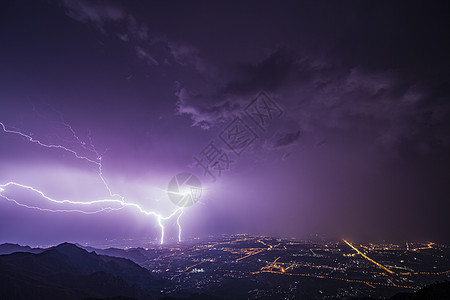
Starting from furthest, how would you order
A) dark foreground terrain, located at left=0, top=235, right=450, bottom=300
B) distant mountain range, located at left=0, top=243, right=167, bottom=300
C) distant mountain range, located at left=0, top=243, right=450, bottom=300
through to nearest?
dark foreground terrain, located at left=0, top=235, right=450, bottom=300 → distant mountain range, located at left=0, top=243, right=167, bottom=300 → distant mountain range, located at left=0, top=243, right=450, bottom=300

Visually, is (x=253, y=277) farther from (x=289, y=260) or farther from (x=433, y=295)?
(x=433, y=295)

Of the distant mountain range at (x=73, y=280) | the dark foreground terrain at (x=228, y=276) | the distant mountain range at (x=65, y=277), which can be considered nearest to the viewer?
the distant mountain range at (x=73, y=280)

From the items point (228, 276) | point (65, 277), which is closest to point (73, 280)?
point (65, 277)

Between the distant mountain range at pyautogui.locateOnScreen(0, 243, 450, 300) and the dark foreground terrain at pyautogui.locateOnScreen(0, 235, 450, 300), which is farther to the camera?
the dark foreground terrain at pyautogui.locateOnScreen(0, 235, 450, 300)

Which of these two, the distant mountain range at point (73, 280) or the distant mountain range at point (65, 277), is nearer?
the distant mountain range at point (73, 280)

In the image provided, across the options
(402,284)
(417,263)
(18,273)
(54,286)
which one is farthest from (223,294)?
(417,263)

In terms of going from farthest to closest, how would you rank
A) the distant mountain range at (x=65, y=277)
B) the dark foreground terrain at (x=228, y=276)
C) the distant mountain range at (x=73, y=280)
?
1. the dark foreground terrain at (x=228, y=276)
2. the distant mountain range at (x=65, y=277)
3. the distant mountain range at (x=73, y=280)

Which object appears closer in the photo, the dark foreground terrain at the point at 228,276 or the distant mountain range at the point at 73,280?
the distant mountain range at the point at 73,280

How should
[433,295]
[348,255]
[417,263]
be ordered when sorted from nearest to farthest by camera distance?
[433,295], [417,263], [348,255]
